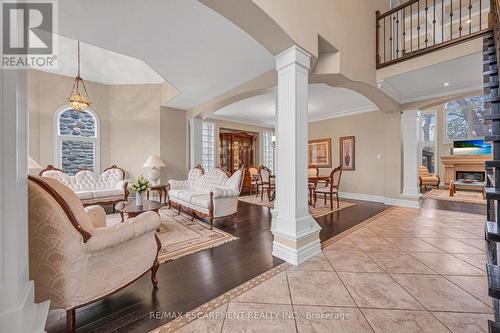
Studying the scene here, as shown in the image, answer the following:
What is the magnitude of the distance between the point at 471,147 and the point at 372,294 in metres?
9.55

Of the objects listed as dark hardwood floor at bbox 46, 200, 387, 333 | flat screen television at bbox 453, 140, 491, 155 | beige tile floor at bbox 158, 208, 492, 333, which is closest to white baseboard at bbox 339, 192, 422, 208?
beige tile floor at bbox 158, 208, 492, 333

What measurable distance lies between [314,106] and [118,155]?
563 centimetres

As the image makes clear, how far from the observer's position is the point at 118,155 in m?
5.79

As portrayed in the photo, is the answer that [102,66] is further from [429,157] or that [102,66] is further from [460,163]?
[429,157]

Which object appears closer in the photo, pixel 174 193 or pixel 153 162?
pixel 174 193

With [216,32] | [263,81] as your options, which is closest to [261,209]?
[263,81]

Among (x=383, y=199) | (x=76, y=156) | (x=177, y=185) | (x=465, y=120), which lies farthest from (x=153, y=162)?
(x=465, y=120)

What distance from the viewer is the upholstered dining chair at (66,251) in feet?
4.11

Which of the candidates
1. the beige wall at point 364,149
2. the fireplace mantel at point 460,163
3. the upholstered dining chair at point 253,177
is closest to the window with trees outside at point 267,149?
the upholstered dining chair at point 253,177

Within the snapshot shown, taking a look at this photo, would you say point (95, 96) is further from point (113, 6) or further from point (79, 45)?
point (113, 6)

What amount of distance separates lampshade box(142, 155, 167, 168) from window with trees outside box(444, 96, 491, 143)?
421 inches

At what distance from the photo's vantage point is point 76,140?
A: 5.29 metres

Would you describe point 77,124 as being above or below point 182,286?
above

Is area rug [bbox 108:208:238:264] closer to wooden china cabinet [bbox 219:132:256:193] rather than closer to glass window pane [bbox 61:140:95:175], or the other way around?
glass window pane [bbox 61:140:95:175]
